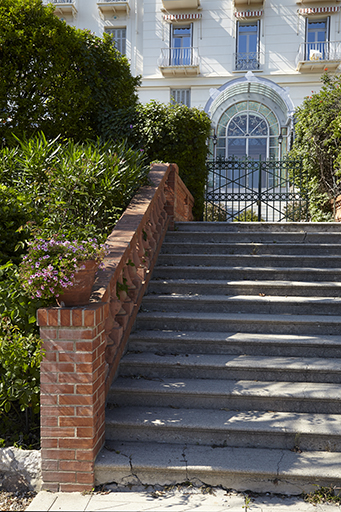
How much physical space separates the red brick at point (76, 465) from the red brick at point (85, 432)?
175 millimetres

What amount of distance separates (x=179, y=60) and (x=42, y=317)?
16.9m

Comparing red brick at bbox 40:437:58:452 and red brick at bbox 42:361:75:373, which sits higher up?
red brick at bbox 42:361:75:373

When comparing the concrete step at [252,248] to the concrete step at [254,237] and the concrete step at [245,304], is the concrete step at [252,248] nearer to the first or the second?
the concrete step at [254,237]

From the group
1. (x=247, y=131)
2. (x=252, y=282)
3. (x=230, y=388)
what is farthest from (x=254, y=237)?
(x=247, y=131)

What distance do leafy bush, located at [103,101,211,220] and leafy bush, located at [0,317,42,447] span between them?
5.11 meters

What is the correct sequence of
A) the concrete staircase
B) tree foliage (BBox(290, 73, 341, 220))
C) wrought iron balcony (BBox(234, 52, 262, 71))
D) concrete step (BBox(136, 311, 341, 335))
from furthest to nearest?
wrought iron balcony (BBox(234, 52, 262, 71)) → tree foliage (BBox(290, 73, 341, 220)) → concrete step (BBox(136, 311, 341, 335)) → the concrete staircase

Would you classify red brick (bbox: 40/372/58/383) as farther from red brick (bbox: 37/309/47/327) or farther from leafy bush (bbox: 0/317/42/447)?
red brick (bbox: 37/309/47/327)

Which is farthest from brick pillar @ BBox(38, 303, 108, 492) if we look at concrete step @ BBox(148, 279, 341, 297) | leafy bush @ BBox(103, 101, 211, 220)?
leafy bush @ BBox(103, 101, 211, 220)

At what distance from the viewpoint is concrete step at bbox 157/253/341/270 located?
491 cm

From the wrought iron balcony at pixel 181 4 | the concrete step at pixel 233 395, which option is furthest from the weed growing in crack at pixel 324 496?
the wrought iron balcony at pixel 181 4

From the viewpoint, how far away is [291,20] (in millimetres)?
16359

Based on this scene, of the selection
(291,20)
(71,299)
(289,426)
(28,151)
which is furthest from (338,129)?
(291,20)

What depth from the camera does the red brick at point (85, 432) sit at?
8.27 ft

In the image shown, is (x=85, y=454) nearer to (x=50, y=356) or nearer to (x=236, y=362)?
(x=50, y=356)
